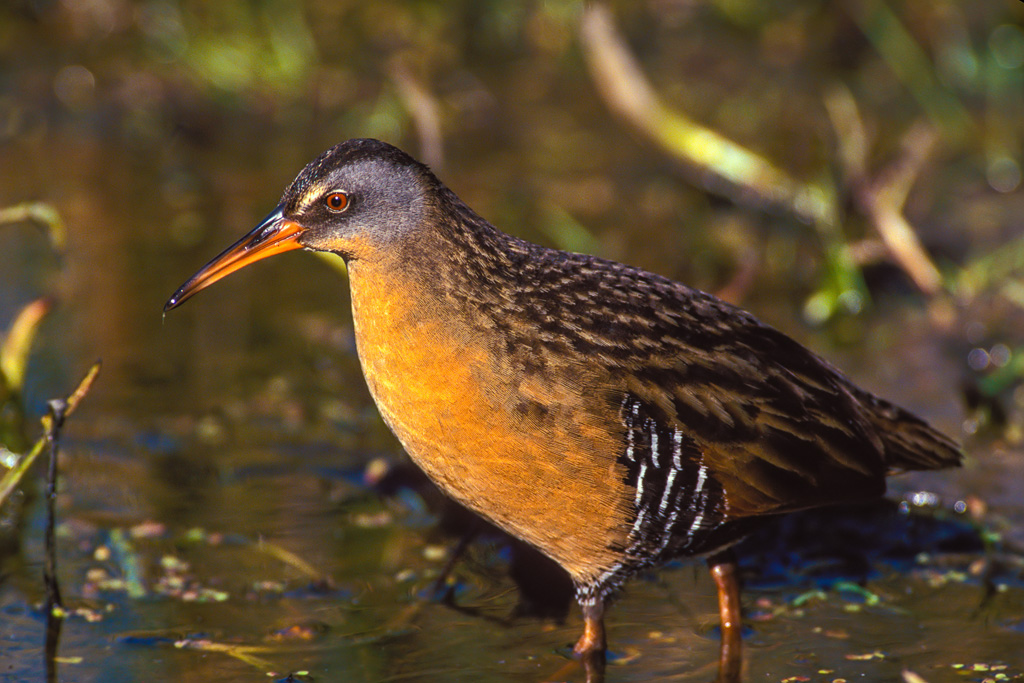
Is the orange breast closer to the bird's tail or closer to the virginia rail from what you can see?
the virginia rail

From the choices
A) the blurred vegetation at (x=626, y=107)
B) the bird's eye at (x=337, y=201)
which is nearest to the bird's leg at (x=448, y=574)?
the bird's eye at (x=337, y=201)

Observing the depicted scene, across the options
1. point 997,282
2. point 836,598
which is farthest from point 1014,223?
point 836,598

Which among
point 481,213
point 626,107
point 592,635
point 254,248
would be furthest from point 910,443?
point 481,213

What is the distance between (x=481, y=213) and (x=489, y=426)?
3204 millimetres

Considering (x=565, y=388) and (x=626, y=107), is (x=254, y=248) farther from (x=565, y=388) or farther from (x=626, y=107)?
(x=626, y=107)

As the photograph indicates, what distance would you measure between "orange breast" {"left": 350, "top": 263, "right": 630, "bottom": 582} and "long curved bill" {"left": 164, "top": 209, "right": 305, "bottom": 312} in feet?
0.95

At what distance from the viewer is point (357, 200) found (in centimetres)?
336

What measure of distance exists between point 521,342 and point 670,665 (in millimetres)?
995

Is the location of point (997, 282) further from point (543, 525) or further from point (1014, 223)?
point (543, 525)

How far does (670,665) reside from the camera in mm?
3576

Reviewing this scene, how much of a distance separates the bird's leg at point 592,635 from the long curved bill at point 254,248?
121 centimetres

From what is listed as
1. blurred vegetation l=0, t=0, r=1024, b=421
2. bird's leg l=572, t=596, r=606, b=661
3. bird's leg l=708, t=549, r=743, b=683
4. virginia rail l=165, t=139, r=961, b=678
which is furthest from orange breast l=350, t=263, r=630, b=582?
blurred vegetation l=0, t=0, r=1024, b=421

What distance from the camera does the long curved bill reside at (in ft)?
11.2

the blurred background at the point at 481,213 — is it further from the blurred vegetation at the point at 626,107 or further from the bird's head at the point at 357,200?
the bird's head at the point at 357,200
